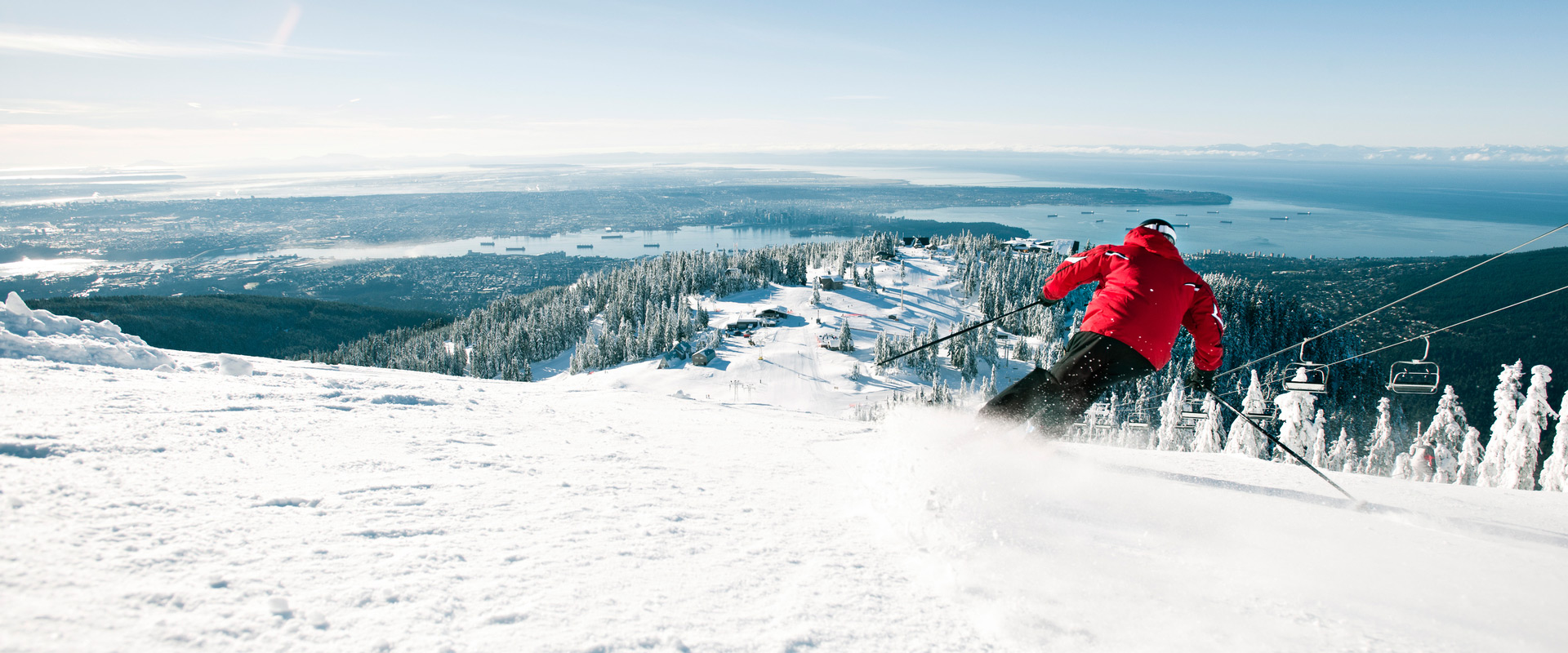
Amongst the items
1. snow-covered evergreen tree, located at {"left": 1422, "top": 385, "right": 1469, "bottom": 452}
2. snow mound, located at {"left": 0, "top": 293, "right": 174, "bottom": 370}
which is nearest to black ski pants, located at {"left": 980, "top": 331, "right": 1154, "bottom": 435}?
snow mound, located at {"left": 0, "top": 293, "right": 174, "bottom": 370}

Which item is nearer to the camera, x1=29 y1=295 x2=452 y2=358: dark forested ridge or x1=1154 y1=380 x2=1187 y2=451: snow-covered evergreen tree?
x1=1154 y1=380 x2=1187 y2=451: snow-covered evergreen tree

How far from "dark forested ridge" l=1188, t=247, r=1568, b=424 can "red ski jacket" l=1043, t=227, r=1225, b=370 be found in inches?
4048

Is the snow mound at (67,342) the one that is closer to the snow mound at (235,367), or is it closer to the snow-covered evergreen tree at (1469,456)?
the snow mound at (235,367)

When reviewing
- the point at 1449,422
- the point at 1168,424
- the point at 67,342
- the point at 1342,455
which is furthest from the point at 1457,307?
the point at 67,342

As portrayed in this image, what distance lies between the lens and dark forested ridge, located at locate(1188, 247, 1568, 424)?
88250 mm

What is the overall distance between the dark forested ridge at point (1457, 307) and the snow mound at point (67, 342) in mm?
111220

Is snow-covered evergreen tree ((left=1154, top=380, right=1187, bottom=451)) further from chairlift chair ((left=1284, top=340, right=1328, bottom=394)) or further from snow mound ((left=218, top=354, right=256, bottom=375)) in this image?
snow mound ((left=218, top=354, right=256, bottom=375))

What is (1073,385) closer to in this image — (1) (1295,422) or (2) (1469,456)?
(1) (1295,422)

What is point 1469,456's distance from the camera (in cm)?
2339

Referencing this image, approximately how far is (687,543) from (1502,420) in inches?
1069

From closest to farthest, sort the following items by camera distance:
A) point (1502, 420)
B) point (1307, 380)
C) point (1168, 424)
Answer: point (1307, 380) < point (1502, 420) < point (1168, 424)

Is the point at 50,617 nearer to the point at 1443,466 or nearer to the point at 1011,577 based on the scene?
the point at 1011,577

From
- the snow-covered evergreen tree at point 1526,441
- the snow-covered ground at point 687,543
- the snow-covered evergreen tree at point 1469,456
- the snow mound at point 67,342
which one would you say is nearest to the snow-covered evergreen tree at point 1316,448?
the snow-covered evergreen tree at point 1469,456

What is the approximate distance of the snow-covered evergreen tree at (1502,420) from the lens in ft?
58.3
